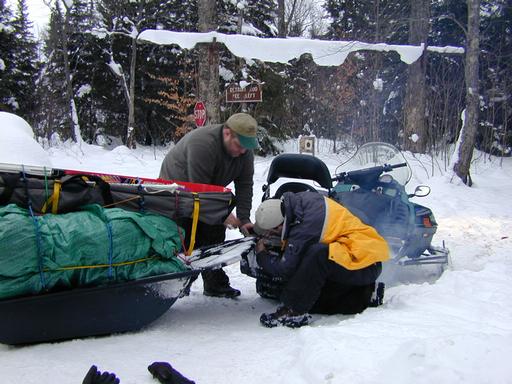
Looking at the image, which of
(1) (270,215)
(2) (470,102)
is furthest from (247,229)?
(2) (470,102)

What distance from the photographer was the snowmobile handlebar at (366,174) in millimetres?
5113

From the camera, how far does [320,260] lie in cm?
340

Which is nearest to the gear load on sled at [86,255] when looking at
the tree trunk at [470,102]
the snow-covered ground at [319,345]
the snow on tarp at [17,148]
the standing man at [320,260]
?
the snow-covered ground at [319,345]

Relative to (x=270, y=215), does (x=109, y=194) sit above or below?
above

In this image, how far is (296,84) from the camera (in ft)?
72.6

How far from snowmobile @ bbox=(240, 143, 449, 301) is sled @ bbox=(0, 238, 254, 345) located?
4.90ft

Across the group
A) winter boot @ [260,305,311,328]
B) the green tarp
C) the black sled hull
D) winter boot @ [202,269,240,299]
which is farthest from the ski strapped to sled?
winter boot @ [260,305,311,328]

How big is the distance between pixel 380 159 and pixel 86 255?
353 centimetres

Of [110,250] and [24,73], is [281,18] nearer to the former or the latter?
[24,73]

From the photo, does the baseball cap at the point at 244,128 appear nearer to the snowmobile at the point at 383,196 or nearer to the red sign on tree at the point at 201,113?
the snowmobile at the point at 383,196

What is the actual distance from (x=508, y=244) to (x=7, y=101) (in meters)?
21.2

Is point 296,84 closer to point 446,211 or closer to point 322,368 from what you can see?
point 446,211

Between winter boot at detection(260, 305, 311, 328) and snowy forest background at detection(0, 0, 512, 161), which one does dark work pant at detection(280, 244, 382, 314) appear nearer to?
winter boot at detection(260, 305, 311, 328)

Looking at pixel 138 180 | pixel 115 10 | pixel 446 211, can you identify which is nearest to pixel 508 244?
pixel 446 211
